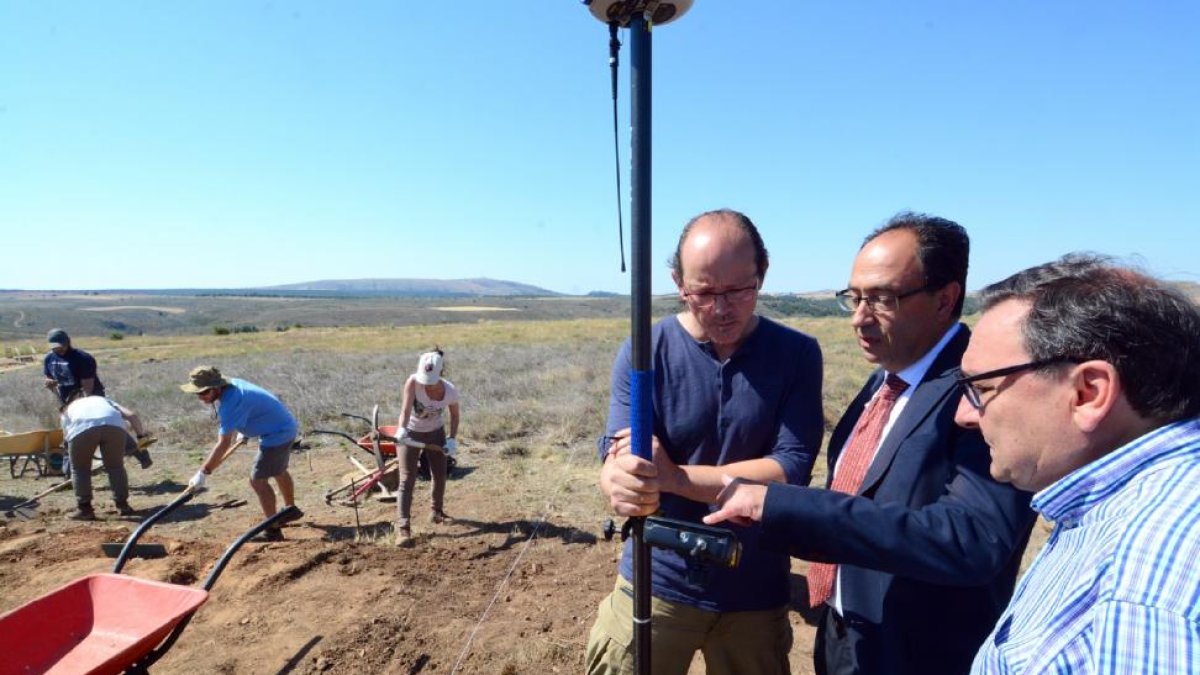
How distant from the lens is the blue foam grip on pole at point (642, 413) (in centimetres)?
150

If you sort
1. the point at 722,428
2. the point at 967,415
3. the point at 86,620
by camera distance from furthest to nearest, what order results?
the point at 86,620
the point at 722,428
the point at 967,415

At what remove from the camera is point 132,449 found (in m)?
8.70

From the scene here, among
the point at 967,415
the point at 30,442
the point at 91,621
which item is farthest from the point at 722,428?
the point at 30,442

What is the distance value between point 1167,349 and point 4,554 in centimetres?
859

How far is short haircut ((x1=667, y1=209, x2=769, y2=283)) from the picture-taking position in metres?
1.94

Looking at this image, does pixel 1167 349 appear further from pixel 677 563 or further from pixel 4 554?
pixel 4 554

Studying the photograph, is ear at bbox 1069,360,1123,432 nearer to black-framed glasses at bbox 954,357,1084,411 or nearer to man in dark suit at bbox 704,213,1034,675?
black-framed glasses at bbox 954,357,1084,411

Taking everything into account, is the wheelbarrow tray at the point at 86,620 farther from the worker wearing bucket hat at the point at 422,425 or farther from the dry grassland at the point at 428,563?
the worker wearing bucket hat at the point at 422,425

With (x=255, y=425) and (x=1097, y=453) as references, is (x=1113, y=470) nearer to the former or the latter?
(x=1097, y=453)

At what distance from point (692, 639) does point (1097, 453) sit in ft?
4.91

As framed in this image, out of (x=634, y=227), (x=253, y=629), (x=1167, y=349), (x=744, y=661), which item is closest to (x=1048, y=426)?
(x=1167, y=349)

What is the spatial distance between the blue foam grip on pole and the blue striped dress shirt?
0.79 metres

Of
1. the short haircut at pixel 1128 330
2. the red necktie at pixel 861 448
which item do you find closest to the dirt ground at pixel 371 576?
the red necktie at pixel 861 448

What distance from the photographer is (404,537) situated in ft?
20.8
